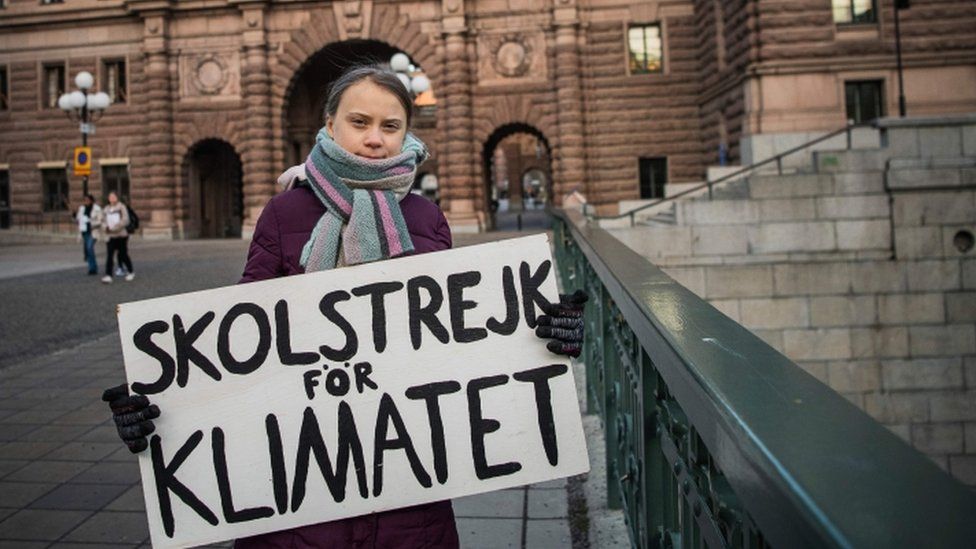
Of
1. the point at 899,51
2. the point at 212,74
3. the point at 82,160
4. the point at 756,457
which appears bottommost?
the point at 756,457

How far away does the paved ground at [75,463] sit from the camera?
11.2ft

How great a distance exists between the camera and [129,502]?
12.6ft

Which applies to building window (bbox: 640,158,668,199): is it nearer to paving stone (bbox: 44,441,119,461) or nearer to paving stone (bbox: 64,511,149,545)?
paving stone (bbox: 44,441,119,461)

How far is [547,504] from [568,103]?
75.4 ft

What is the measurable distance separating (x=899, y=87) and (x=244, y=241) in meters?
20.8

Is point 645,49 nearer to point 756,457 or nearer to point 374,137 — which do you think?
point 374,137

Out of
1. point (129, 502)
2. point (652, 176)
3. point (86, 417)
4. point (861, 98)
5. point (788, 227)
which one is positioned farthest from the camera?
point (652, 176)

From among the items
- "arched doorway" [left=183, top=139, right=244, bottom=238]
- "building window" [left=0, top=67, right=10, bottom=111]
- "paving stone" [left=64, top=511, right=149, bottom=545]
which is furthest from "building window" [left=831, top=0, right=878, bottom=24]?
"building window" [left=0, top=67, right=10, bottom=111]

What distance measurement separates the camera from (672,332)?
1.59 metres

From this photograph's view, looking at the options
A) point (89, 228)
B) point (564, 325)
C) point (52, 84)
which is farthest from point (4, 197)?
point (564, 325)

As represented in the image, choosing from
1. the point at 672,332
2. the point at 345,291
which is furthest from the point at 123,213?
the point at 672,332

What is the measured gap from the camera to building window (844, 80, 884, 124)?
17812 mm

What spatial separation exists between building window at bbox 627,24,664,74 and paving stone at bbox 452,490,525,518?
79.7 ft

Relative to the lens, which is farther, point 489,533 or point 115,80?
point 115,80
